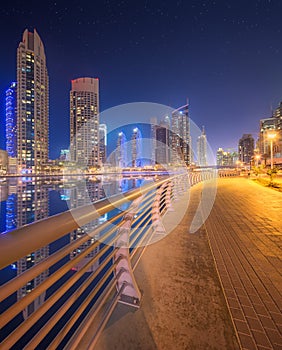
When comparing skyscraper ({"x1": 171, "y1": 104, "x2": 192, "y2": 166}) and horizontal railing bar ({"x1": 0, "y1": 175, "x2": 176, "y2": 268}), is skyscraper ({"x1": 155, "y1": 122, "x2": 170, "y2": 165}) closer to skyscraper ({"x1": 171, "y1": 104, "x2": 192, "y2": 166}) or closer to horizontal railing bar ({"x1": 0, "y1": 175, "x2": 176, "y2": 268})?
skyscraper ({"x1": 171, "y1": 104, "x2": 192, "y2": 166})

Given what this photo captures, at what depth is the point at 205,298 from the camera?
80.8 inches

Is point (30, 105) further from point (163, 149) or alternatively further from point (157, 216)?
point (157, 216)

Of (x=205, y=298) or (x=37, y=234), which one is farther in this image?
(x=205, y=298)

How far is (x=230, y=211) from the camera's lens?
19.6ft

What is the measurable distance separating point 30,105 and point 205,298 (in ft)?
410

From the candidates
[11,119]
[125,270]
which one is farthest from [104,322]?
[11,119]

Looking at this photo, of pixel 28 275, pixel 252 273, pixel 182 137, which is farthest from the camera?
pixel 182 137

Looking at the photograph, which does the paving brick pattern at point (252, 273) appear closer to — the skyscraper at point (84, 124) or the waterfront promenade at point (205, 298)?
the waterfront promenade at point (205, 298)

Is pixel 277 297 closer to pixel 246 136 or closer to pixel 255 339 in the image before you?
pixel 255 339

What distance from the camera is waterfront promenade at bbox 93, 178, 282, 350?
1.59m

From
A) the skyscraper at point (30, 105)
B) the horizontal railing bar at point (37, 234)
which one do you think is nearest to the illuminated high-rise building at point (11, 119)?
the skyscraper at point (30, 105)

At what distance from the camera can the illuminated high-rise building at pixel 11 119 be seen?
106125 millimetres

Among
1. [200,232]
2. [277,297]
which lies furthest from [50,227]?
[200,232]

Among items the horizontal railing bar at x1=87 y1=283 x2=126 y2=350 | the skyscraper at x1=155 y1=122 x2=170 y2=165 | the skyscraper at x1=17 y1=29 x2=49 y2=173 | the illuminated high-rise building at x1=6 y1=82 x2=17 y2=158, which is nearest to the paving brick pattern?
the horizontal railing bar at x1=87 y1=283 x2=126 y2=350
